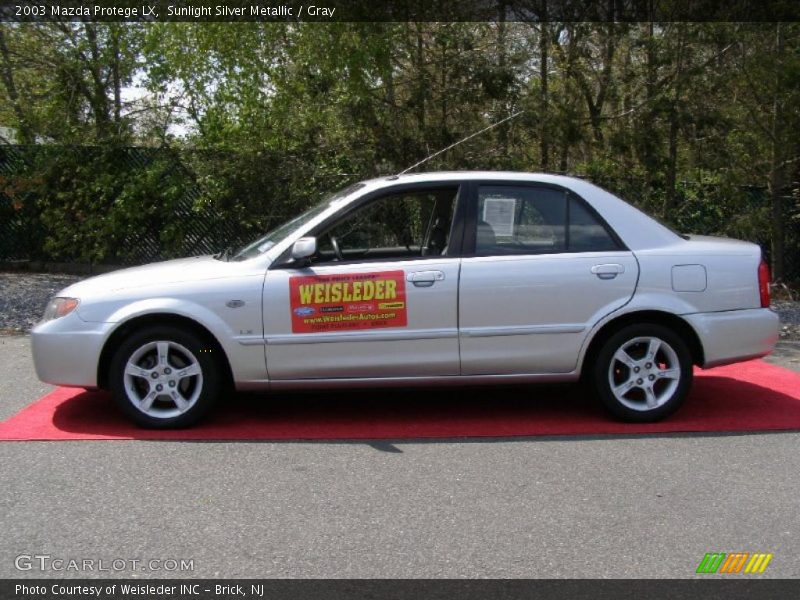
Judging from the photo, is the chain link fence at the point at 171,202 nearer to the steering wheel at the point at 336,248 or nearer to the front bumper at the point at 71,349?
the steering wheel at the point at 336,248

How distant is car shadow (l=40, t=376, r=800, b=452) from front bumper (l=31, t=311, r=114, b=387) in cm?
39

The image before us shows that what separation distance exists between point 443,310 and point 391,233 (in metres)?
0.92

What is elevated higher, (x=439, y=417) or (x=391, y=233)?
(x=391, y=233)

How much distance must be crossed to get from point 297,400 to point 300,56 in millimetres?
6054

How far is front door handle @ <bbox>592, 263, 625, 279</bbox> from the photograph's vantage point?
610cm

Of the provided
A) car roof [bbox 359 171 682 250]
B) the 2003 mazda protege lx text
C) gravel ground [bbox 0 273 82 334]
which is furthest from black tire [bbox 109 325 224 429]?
gravel ground [bbox 0 273 82 334]

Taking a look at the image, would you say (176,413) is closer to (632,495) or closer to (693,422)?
(632,495)

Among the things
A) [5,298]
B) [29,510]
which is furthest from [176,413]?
[5,298]

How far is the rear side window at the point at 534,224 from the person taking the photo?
6.19m

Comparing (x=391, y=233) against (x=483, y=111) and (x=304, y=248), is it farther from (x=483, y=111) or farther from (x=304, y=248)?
(x=483, y=111)

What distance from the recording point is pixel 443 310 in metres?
6.00

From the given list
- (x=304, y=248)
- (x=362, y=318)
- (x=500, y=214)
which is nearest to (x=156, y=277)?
(x=304, y=248)
